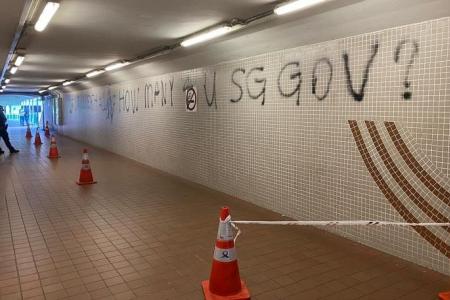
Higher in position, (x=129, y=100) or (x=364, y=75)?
(x=364, y=75)

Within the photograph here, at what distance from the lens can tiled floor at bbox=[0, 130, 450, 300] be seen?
3.81 meters

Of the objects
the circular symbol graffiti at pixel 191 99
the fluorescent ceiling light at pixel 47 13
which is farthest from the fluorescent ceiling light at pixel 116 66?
the fluorescent ceiling light at pixel 47 13

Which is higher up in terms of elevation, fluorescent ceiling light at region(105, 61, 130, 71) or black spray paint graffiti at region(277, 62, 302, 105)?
fluorescent ceiling light at region(105, 61, 130, 71)

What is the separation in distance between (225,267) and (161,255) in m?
1.47

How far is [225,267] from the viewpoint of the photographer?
11.5 feet

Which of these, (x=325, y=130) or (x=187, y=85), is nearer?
(x=325, y=130)

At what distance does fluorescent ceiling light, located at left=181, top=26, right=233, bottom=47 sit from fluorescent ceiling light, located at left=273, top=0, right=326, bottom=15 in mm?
1250

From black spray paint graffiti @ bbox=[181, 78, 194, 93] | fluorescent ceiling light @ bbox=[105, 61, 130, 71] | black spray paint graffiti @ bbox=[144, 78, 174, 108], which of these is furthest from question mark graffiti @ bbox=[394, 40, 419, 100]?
fluorescent ceiling light @ bbox=[105, 61, 130, 71]

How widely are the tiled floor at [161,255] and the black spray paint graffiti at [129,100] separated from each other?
16.4ft

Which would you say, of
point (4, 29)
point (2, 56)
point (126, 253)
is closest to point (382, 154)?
point (126, 253)

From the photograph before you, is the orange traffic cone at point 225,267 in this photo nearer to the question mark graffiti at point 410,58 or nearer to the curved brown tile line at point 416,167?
the curved brown tile line at point 416,167

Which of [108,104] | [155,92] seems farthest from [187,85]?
[108,104]

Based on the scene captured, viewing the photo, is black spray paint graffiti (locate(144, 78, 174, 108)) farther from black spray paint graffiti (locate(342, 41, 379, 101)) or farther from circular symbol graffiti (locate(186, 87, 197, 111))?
black spray paint graffiti (locate(342, 41, 379, 101))

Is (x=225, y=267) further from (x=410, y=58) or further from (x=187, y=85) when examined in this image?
(x=187, y=85)
